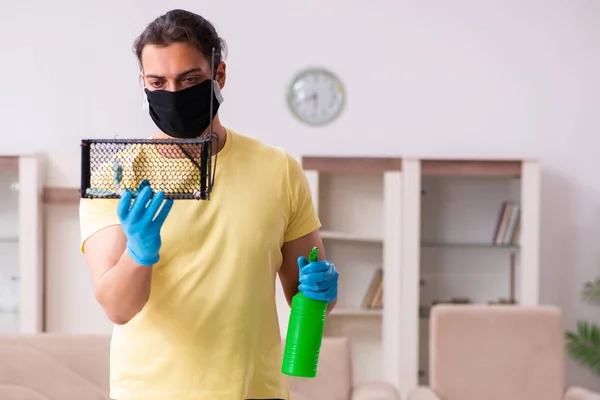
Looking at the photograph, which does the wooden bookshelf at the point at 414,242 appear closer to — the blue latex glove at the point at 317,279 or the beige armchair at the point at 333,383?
the beige armchair at the point at 333,383

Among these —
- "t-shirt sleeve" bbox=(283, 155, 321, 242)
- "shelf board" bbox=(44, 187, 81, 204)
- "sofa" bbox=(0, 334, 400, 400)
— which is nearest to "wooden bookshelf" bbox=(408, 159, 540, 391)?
"shelf board" bbox=(44, 187, 81, 204)

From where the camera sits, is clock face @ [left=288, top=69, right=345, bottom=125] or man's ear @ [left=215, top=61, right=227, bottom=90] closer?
man's ear @ [left=215, top=61, right=227, bottom=90]

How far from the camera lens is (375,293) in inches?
163

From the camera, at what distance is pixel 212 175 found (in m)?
1.32

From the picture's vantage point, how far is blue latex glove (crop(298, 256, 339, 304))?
1.38 meters

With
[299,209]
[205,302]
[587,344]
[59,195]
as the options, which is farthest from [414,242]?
[205,302]

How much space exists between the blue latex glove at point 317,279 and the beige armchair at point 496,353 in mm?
1564

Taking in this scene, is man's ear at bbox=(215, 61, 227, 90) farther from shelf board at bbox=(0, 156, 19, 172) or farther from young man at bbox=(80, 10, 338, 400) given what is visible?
shelf board at bbox=(0, 156, 19, 172)

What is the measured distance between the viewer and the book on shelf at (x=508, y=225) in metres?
4.04

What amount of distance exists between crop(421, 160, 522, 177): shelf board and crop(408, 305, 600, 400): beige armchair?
1150mm

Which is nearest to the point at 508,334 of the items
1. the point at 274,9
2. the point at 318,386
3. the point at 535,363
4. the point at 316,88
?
the point at 535,363

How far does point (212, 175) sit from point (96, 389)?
4.59ft

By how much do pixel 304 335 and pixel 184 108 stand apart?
456 millimetres

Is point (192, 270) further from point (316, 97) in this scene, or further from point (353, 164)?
point (316, 97)
